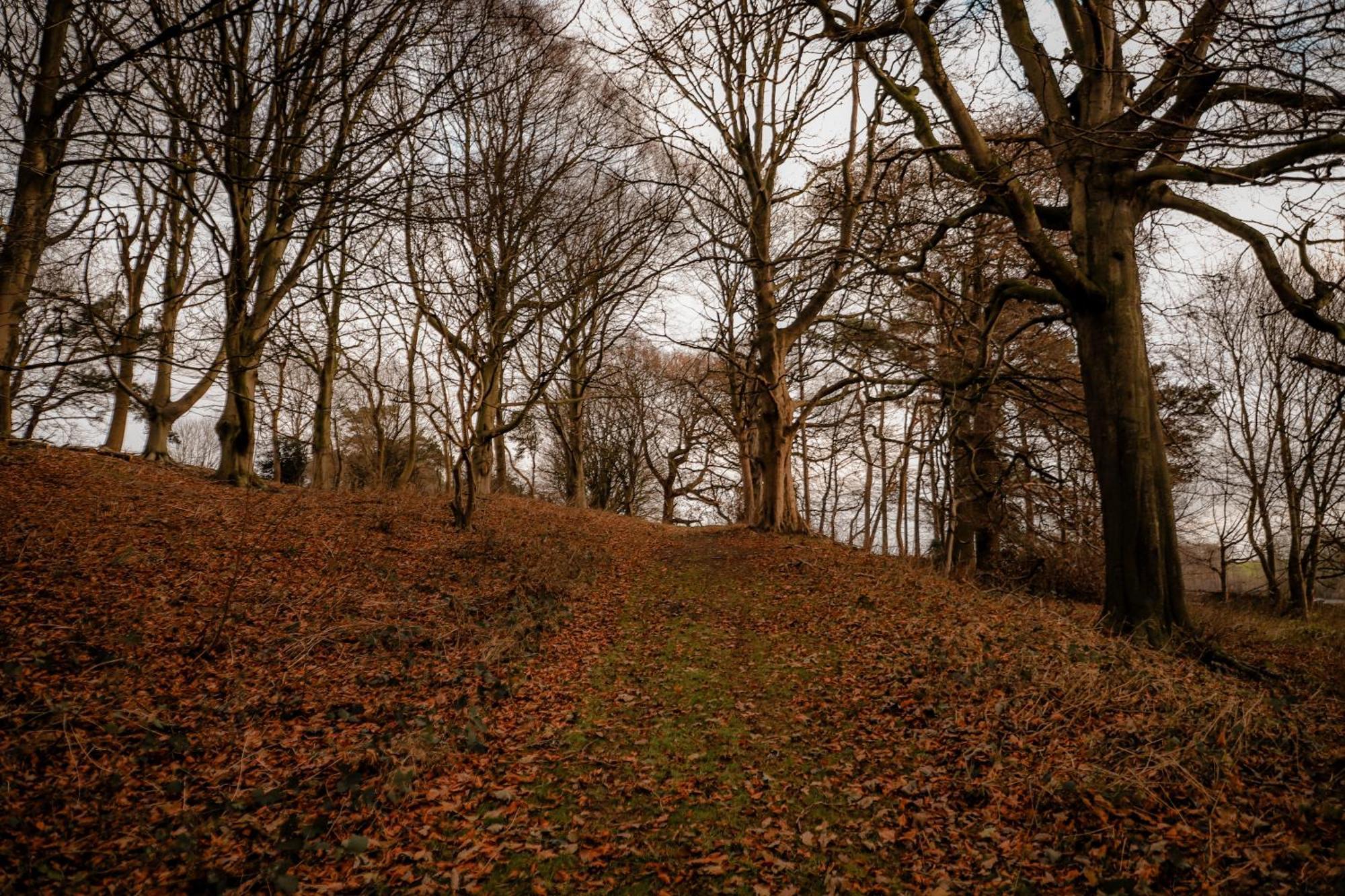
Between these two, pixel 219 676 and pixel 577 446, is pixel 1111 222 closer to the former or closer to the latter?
pixel 219 676

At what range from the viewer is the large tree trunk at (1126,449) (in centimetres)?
629

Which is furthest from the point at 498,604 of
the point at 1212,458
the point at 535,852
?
the point at 1212,458

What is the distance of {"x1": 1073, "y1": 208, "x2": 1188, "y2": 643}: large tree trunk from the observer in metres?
6.29

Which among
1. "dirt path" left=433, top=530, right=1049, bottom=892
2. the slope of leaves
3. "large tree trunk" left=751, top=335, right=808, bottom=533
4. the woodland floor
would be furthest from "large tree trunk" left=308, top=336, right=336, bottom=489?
"dirt path" left=433, top=530, right=1049, bottom=892

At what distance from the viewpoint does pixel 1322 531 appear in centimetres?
1552

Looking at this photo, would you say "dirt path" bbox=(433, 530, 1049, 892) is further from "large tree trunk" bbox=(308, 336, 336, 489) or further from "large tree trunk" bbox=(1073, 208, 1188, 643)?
"large tree trunk" bbox=(308, 336, 336, 489)

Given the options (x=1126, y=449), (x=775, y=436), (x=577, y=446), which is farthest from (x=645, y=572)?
(x=577, y=446)

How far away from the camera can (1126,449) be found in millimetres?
6359

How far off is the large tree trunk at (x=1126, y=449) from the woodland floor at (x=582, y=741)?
636 millimetres

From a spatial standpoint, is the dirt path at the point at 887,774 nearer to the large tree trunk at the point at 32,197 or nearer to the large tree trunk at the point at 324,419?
the large tree trunk at the point at 32,197

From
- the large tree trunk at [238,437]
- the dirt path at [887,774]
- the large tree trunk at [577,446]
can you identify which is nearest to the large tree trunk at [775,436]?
the dirt path at [887,774]

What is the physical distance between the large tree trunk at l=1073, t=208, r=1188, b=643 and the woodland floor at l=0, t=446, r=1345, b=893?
64 centimetres

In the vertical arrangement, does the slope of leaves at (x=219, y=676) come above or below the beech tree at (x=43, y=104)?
below

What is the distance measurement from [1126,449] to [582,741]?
6160mm
